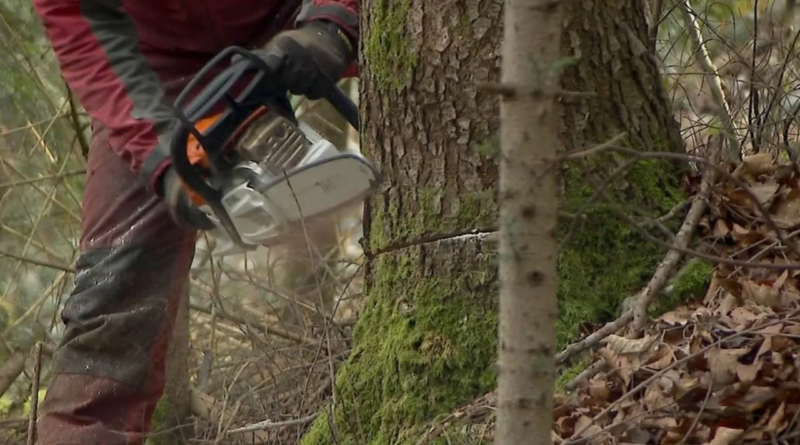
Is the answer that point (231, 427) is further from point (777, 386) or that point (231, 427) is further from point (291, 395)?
point (777, 386)

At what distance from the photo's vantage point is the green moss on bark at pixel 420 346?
2561 mm

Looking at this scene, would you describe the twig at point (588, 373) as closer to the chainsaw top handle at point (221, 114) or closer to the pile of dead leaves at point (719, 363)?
the pile of dead leaves at point (719, 363)

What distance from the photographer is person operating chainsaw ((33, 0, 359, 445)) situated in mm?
3152

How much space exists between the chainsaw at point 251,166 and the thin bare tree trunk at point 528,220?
1146 millimetres

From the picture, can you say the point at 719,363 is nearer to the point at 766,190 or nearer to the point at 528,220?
the point at 766,190

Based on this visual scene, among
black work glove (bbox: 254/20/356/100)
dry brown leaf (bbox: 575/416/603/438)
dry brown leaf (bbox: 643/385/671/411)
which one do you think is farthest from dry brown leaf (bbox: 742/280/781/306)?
black work glove (bbox: 254/20/356/100)

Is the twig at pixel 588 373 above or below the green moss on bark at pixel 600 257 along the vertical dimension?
below

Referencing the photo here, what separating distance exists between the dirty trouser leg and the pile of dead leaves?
62.0 inches

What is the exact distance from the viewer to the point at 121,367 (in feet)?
10.9

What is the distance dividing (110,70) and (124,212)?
18.7 inches

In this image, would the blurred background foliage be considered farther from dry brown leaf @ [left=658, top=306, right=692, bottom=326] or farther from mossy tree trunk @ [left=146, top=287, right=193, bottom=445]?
dry brown leaf @ [left=658, top=306, right=692, bottom=326]

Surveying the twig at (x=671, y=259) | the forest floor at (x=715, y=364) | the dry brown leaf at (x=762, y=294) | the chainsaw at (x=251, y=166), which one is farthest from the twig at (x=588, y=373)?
the chainsaw at (x=251, y=166)

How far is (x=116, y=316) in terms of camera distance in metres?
3.32

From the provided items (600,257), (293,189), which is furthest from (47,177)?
(600,257)
